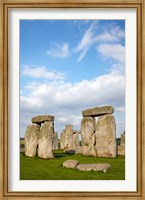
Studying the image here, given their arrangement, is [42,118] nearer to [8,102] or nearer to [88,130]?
[88,130]

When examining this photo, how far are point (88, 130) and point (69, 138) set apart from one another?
293cm

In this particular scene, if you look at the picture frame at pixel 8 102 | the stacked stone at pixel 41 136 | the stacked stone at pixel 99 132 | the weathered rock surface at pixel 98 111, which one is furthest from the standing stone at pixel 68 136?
the picture frame at pixel 8 102

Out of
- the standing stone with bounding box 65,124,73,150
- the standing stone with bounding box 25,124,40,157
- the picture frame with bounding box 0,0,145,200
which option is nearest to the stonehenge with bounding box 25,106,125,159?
the standing stone with bounding box 25,124,40,157

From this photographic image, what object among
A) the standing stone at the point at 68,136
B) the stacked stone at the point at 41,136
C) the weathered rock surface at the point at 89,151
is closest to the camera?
the stacked stone at the point at 41,136

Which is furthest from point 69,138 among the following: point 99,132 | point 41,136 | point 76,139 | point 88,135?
point 41,136

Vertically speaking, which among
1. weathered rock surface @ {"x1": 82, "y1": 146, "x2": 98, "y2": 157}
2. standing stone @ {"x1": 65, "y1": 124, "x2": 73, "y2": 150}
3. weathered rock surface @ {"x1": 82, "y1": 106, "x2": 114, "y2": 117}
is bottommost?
weathered rock surface @ {"x1": 82, "y1": 146, "x2": 98, "y2": 157}

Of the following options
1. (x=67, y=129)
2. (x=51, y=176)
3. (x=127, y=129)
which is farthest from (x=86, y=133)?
(x=127, y=129)

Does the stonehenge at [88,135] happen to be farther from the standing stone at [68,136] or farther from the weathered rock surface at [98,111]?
the standing stone at [68,136]

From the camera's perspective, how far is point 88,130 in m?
11.2

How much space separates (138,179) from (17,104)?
5.33 feet

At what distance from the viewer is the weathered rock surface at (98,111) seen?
10312mm

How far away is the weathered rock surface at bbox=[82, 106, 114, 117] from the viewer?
10312 millimetres

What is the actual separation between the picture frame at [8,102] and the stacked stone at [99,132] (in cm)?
573

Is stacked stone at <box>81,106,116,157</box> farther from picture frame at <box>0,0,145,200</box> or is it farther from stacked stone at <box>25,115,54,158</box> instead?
picture frame at <box>0,0,145,200</box>
